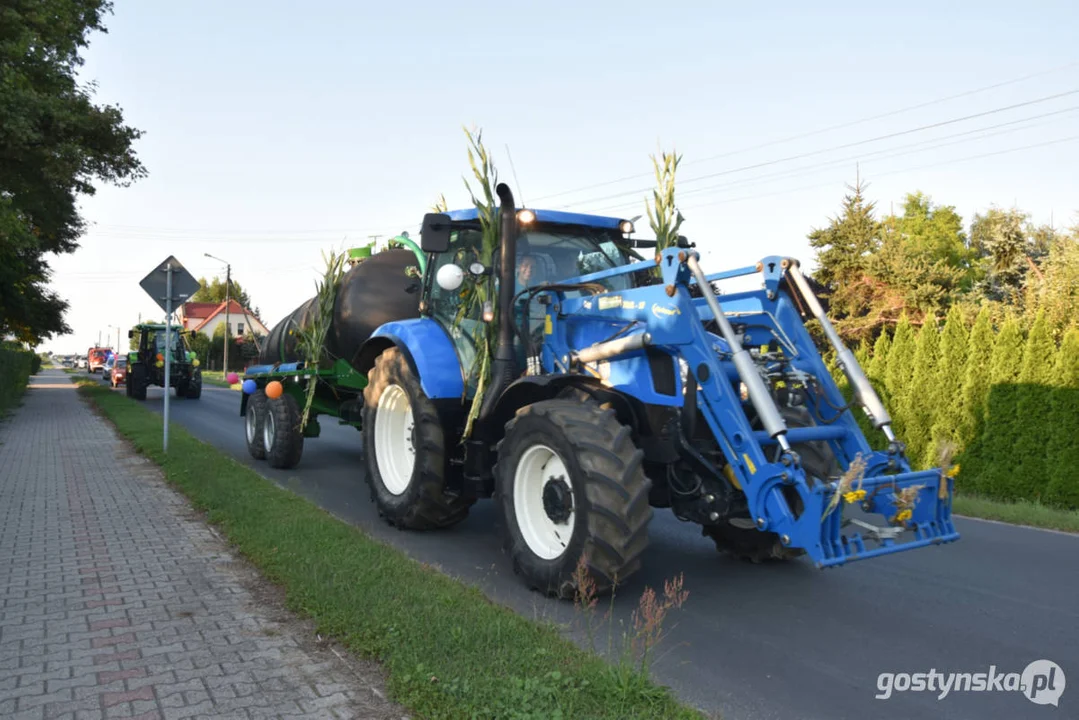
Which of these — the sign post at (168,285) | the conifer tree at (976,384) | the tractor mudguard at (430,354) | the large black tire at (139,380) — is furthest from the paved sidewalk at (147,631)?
the large black tire at (139,380)

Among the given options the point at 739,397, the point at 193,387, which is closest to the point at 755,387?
the point at 739,397

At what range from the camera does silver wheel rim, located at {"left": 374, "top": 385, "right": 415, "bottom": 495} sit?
7.30 metres

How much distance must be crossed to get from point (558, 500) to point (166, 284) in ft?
27.1

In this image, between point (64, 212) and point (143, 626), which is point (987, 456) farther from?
point (64, 212)

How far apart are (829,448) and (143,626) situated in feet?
13.8

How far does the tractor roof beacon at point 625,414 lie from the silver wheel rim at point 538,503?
→ 1cm

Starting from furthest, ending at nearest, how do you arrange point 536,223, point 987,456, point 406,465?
1. point 987,456
2. point 406,465
3. point 536,223

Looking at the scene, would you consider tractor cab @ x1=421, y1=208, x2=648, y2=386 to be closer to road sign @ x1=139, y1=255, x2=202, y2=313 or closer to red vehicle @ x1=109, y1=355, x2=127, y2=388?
road sign @ x1=139, y1=255, x2=202, y2=313

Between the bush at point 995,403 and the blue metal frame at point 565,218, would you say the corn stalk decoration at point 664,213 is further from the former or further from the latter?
the bush at point 995,403

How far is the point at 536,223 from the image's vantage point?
6473mm

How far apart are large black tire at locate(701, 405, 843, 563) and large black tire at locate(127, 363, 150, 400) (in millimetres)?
24644

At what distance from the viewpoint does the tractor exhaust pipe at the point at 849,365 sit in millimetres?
4859

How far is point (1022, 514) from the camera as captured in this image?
8430 millimetres

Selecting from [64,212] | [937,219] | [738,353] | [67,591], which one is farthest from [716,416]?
[937,219]
